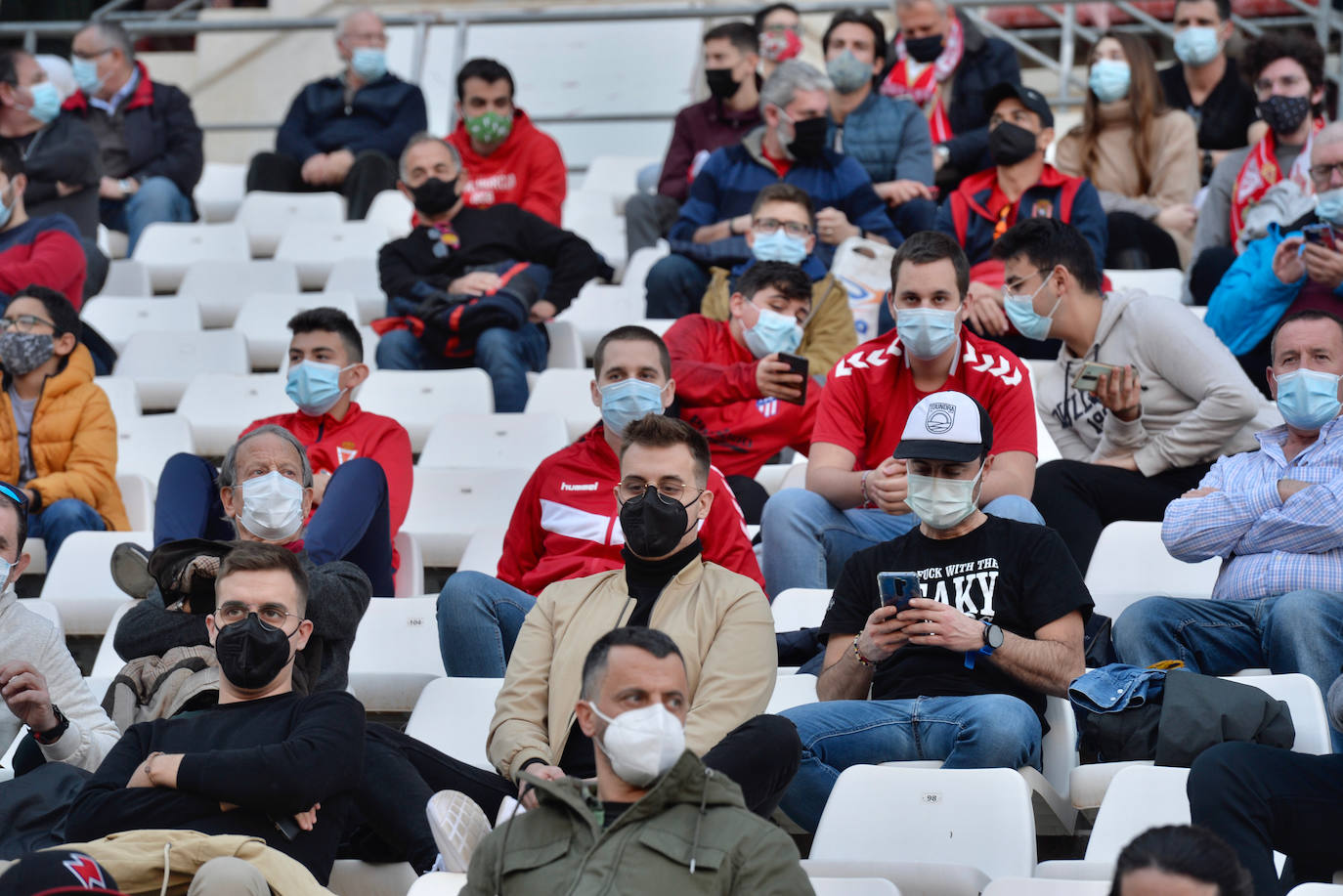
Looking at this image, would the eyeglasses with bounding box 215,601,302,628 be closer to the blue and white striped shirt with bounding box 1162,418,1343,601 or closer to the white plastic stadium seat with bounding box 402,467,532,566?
the white plastic stadium seat with bounding box 402,467,532,566

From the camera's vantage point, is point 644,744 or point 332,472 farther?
point 332,472

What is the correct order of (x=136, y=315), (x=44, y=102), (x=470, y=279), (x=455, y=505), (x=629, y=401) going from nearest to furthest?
(x=629, y=401) < (x=455, y=505) < (x=470, y=279) < (x=136, y=315) < (x=44, y=102)

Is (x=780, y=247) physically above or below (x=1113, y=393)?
above

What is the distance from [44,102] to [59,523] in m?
3.12

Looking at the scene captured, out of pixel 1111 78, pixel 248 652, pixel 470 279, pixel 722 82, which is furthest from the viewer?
pixel 722 82

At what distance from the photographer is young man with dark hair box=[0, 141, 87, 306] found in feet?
20.7

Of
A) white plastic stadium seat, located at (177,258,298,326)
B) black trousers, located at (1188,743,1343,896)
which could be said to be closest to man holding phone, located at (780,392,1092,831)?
→ black trousers, located at (1188,743,1343,896)

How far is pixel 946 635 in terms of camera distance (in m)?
3.62

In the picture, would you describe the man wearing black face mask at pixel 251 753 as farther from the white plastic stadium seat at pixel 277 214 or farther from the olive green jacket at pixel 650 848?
the white plastic stadium seat at pixel 277 214

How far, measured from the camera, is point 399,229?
8.13 meters

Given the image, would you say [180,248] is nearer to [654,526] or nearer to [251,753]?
[654,526]

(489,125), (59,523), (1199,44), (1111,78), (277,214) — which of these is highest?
(1199,44)

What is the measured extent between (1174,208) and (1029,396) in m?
2.66

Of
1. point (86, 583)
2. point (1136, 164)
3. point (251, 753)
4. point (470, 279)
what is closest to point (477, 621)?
point (251, 753)
